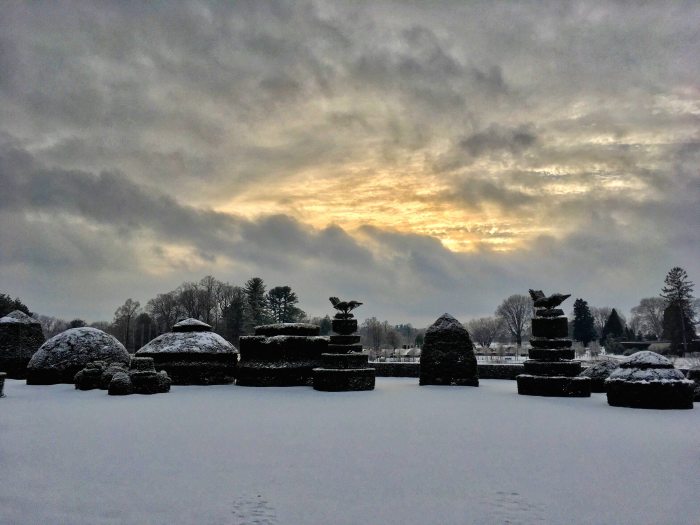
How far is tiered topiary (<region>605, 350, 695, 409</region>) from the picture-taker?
1267cm

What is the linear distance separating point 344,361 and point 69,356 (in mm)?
11235

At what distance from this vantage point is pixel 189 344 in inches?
821

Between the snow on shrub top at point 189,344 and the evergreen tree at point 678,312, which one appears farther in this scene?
the evergreen tree at point 678,312

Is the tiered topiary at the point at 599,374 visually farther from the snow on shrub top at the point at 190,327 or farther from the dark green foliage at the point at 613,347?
the dark green foliage at the point at 613,347

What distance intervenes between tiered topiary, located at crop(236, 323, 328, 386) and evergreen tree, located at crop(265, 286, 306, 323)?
4164cm

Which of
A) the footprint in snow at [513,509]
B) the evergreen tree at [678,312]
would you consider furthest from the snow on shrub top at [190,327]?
the evergreen tree at [678,312]

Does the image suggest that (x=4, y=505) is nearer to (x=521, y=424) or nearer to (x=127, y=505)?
(x=127, y=505)

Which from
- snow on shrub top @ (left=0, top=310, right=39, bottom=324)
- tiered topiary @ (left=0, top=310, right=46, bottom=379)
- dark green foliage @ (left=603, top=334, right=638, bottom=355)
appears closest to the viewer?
tiered topiary @ (left=0, top=310, right=46, bottom=379)

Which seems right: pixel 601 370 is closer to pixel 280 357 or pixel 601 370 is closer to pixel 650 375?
pixel 650 375

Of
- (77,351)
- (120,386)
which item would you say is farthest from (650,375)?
(77,351)

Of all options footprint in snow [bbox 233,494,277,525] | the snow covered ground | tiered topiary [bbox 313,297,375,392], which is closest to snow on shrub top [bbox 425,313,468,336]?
tiered topiary [bbox 313,297,375,392]

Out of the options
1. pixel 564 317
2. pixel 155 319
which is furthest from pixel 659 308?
pixel 564 317

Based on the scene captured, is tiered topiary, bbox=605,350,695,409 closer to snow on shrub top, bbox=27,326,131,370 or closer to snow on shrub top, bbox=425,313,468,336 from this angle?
snow on shrub top, bbox=425,313,468,336

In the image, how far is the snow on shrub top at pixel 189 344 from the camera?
20594mm
